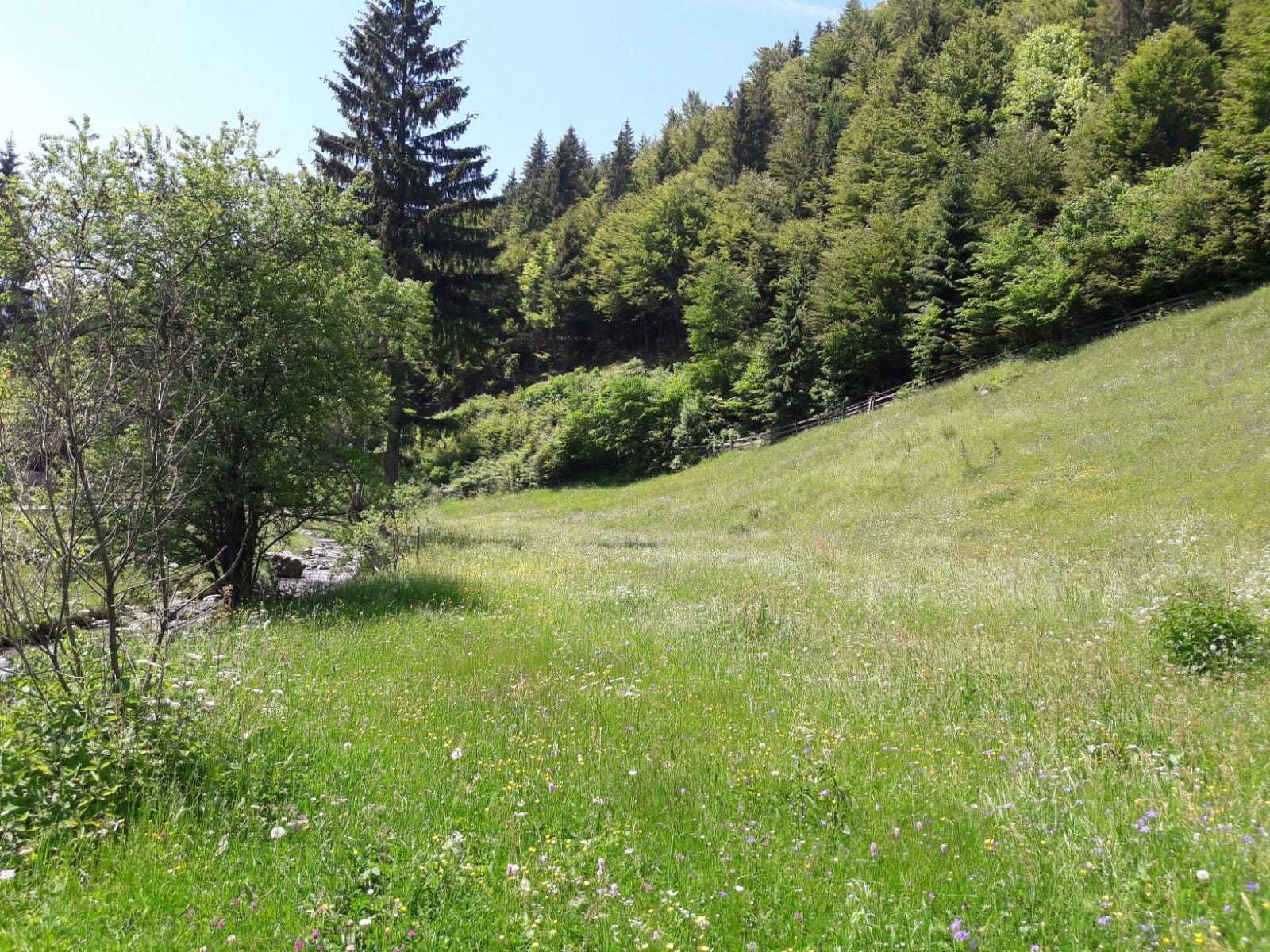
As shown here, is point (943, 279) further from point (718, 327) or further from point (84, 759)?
point (84, 759)

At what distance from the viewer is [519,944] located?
3051 millimetres

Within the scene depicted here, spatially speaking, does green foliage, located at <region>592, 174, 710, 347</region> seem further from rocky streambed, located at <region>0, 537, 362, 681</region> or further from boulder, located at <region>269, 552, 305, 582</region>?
boulder, located at <region>269, 552, 305, 582</region>

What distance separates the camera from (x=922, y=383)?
39.8 m

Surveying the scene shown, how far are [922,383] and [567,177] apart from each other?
3196 inches

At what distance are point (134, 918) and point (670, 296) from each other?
72.3m

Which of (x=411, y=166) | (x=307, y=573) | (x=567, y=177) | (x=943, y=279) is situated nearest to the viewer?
(x=307, y=573)

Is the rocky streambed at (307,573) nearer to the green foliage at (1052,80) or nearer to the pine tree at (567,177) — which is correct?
the green foliage at (1052,80)

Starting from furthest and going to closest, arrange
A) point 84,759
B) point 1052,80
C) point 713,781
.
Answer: point 1052,80
point 713,781
point 84,759

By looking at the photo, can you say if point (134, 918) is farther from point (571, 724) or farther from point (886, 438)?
point (886, 438)

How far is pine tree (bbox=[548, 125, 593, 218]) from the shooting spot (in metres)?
100

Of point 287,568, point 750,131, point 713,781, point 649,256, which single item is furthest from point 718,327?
point 750,131

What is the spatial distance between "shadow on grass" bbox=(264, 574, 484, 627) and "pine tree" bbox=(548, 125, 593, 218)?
95.1 meters

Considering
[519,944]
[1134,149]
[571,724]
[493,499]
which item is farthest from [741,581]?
[1134,149]

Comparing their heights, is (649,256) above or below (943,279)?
above
